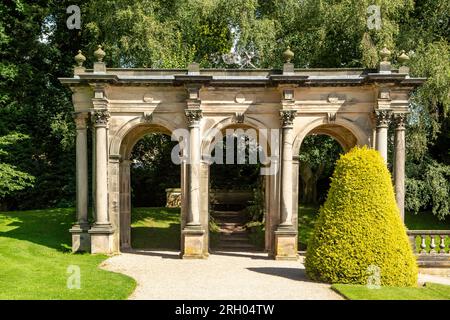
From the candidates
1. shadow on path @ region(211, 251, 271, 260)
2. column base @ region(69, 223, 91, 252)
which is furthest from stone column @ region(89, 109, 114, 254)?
shadow on path @ region(211, 251, 271, 260)

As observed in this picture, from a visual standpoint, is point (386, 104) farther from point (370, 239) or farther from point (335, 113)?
point (370, 239)

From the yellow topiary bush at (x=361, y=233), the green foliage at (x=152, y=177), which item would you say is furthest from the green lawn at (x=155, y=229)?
the yellow topiary bush at (x=361, y=233)

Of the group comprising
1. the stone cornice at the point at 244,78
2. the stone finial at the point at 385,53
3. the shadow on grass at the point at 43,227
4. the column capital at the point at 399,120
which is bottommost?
the shadow on grass at the point at 43,227

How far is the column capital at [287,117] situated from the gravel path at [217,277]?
5.11 meters

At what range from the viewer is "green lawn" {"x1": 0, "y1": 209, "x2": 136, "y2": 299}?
9812 millimetres

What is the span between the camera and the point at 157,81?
15727 millimetres

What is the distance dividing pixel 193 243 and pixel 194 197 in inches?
67.6

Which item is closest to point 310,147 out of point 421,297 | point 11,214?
point 421,297

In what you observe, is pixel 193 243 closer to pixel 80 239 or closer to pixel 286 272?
pixel 286 272

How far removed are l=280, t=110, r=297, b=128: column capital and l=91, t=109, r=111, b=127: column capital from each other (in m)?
6.67

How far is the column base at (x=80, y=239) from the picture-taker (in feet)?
52.1

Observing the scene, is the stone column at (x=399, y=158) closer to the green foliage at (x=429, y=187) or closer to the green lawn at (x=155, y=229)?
the green foliage at (x=429, y=187)

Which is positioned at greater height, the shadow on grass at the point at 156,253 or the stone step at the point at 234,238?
the shadow on grass at the point at 156,253
